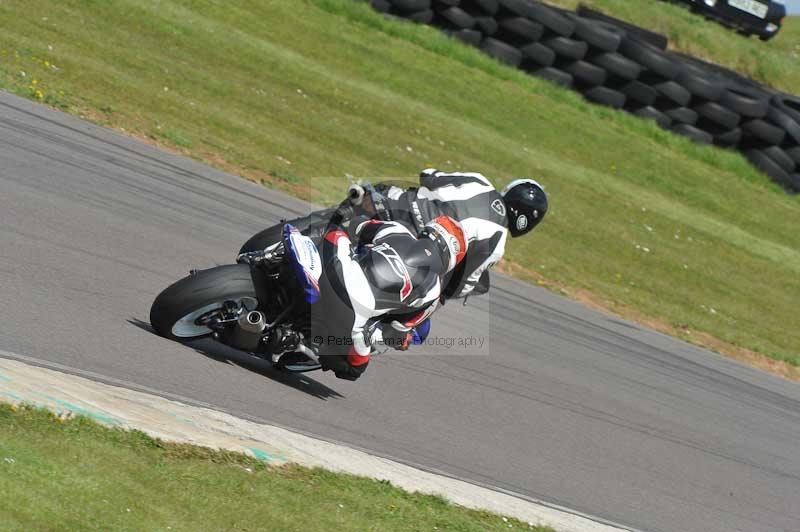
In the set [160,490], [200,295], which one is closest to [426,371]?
[200,295]

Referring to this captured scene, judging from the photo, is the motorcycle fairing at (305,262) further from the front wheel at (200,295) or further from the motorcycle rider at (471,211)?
the motorcycle rider at (471,211)

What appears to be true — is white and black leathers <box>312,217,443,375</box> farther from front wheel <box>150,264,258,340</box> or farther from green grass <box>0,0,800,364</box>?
green grass <box>0,0,800,364</box>

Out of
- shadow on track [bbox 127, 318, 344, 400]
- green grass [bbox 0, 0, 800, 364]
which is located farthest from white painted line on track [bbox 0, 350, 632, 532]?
green grass [bbox 0, 0, 800, 364]

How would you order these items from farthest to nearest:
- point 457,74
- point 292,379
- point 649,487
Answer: point 457,74 → point 649,487 → point 292,379

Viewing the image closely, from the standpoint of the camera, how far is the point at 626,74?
63.8 feet

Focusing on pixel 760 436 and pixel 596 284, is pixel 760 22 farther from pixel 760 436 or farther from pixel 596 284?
pixel 760 436

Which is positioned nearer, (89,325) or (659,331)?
(89,325)

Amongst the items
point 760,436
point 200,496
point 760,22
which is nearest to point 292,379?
point 200,496

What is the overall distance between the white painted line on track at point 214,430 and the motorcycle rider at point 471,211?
1278 millimetres

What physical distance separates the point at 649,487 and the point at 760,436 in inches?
102

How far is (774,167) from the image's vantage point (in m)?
20.2

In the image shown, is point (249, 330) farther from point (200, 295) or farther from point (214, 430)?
point (214, 430)

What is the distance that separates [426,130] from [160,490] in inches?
507

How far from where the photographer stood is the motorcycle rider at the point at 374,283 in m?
5.57
